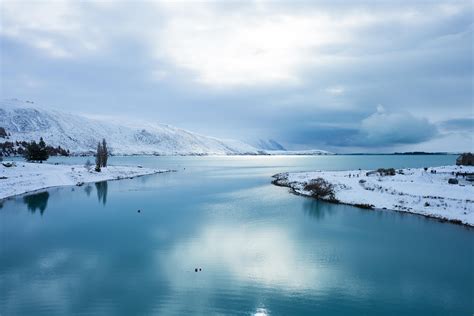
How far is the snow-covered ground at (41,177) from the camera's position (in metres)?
64.3

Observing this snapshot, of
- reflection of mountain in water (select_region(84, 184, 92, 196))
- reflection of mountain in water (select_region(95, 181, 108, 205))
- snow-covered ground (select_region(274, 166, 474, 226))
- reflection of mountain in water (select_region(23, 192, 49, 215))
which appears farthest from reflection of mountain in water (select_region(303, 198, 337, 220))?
reflection of mountain in water (select_region(84, 184, 92, 196))

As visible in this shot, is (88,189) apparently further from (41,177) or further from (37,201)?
(37,201)

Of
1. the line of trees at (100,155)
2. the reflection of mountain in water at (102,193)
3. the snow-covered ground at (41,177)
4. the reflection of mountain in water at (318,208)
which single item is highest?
the line of trees at (100,155)

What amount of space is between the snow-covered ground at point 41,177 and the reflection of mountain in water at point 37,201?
3.95 m

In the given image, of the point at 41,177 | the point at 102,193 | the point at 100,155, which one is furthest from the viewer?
the point at 100,155

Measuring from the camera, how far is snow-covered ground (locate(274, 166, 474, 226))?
4178 centimetres

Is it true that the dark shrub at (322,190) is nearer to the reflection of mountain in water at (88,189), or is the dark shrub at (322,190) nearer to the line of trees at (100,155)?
the reflection of mountain in water at (88,189)

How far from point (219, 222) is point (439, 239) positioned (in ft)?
77.3

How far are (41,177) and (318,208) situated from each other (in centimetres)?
6521

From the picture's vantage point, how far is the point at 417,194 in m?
49.0

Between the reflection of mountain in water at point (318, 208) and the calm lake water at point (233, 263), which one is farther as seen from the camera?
the reflection of mountain in water at point (318, 208)

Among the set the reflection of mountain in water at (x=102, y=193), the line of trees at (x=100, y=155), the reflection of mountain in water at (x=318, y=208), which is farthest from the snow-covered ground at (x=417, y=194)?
the line of trees at (x=100, y=155)

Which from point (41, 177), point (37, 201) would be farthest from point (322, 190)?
point (41, 177)

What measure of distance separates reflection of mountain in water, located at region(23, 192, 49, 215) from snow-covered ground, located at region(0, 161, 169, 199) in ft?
13.0
